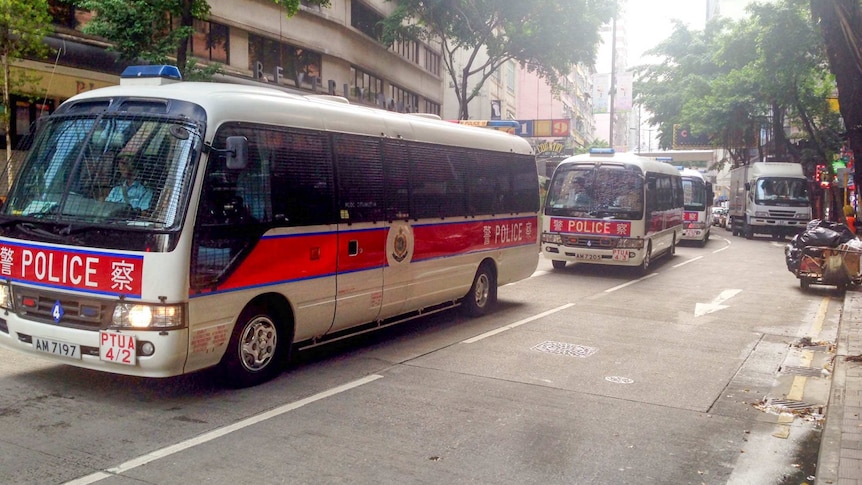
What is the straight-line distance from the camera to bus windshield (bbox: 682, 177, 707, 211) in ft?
95.9

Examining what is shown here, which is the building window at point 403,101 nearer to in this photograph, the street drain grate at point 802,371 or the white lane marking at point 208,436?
the street drain grate at point 802,371

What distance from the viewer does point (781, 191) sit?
33.9m

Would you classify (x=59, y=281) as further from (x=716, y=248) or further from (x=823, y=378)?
(x=716, y=248)

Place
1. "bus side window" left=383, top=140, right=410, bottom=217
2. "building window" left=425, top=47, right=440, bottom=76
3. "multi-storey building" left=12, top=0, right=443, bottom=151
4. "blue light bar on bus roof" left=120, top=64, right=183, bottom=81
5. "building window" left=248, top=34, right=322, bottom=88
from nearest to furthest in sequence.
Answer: "blue light bar on bus roof" left=120, top=64, right=183, bottom=81, "bus side window" left=383, top=140, right=410, bottom=217, "multi-storey building" left=12, top=0, right=443, bottom=151, "building window" left=248, top=34, right=322, bottom=88, "building window" left=425, top=47, right=440, bottom=76

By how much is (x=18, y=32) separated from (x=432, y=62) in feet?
97.4

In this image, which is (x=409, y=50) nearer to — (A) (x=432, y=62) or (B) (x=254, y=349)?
(A) (x=432, y=62)

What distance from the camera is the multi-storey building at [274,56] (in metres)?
19.0

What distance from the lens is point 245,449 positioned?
224 inches

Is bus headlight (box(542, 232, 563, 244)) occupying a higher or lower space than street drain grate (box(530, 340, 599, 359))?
higher

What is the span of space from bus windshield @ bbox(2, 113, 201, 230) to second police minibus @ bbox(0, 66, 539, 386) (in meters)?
0.01

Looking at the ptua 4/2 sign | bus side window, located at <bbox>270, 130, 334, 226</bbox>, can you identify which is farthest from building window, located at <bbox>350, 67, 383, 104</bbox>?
bus side window, located at <bbox>270, 130, 334, 226</bbox>

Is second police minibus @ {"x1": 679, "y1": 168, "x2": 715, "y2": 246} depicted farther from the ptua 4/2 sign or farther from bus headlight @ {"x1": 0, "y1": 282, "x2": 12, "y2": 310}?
bus headlight @ {"x1": 0, "y1": 282, "x2": 12, "y2": 310}

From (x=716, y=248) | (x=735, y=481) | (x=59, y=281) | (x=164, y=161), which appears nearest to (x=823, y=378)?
(x=735, y=481)

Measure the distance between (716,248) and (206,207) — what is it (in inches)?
974
